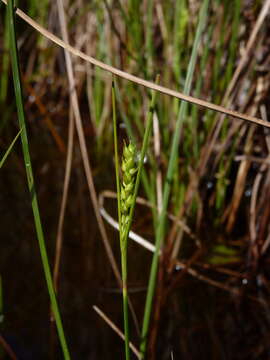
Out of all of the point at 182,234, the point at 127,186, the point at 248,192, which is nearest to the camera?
the point at 127,186

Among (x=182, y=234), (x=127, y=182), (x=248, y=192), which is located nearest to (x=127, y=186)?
(x=127, y=182)

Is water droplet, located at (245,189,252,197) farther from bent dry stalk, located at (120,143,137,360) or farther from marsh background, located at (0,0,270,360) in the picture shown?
bent dry stalk, located at (120,143,137,360)

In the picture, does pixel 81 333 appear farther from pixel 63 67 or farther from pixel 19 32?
pixel 19 32

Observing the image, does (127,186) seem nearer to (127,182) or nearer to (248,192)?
(127,182)

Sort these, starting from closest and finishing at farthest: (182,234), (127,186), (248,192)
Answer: (127,186) → (182,234) → (248,192)

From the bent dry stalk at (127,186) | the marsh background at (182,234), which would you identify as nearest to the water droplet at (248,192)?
the marsh background at (182,234)

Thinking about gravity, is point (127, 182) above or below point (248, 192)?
above

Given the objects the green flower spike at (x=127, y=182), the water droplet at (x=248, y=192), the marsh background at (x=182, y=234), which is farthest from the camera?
the water droplet at (x=248, y=192)

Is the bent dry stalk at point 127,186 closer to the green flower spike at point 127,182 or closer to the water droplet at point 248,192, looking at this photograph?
the green flower spike at point 127,182

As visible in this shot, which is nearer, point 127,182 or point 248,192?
point 127,182

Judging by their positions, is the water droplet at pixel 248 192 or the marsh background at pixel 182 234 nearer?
the marsh background at pixel 182 234

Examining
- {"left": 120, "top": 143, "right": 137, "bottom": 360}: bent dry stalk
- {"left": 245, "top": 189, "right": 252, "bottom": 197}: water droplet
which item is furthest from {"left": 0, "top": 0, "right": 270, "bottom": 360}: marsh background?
{"left": 120, "top": 143, "right": 137, "bottom": 360}: bent dry stalk

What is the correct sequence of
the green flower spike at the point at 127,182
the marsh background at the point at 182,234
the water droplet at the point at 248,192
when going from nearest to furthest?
the green flower spike at the point at 127,182
the marsh background at the point at 182,234
the water droplet at the point at 248,192

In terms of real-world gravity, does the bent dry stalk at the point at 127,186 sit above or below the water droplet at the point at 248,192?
above
